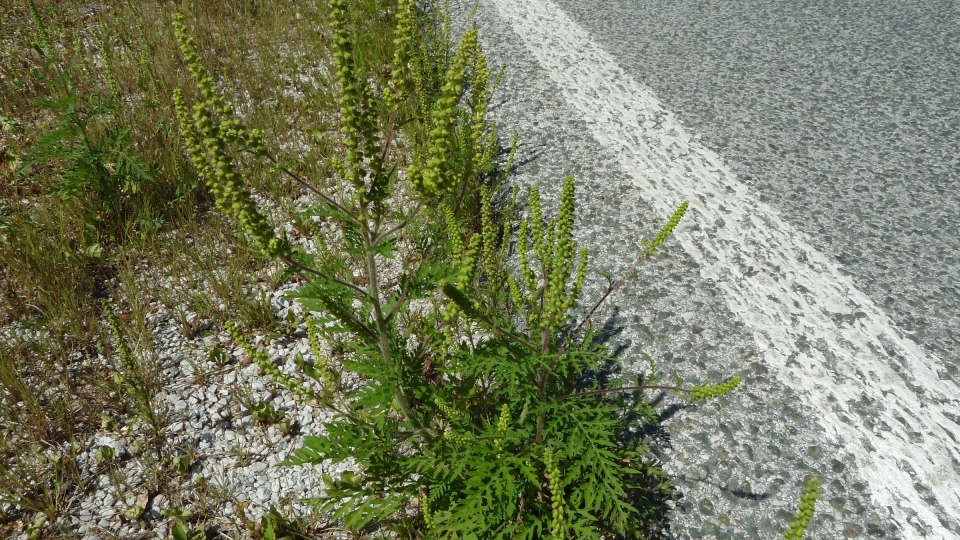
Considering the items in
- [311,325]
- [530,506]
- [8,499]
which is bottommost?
[8,499]

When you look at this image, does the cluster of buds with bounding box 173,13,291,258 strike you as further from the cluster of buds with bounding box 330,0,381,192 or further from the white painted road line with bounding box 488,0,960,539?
the white painted road line with bounding box 488,0,960,539

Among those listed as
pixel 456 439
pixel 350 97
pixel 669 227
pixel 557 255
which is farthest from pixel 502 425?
pixel 350 97

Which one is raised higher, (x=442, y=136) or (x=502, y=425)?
(x=442, y=136)

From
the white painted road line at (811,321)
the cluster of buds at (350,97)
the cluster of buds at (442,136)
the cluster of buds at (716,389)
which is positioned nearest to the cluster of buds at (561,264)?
the cluster of buds at (442,136)

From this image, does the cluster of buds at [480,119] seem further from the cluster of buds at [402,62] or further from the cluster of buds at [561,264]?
the cluster of buds at [561,264]

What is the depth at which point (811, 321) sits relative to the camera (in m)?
2.57

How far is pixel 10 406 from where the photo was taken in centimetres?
284

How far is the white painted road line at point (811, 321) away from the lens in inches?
81.5

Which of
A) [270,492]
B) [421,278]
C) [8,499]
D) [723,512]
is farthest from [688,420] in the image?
[8,499]

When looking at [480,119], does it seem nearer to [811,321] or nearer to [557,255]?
[557,255]

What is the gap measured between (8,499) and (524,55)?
4087 mm

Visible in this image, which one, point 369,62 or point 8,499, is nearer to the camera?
point 8,499

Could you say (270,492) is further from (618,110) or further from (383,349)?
(618,110)

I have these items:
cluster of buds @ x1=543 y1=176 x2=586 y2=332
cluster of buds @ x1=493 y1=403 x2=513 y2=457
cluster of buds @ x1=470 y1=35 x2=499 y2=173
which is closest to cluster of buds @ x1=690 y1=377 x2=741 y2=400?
cluster of buds @ x1=543 y1=176 x2=586 y2=332
